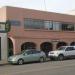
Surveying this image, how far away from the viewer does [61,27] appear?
46938mm

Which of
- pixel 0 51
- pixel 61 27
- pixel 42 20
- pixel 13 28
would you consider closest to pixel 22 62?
pixel 0 51

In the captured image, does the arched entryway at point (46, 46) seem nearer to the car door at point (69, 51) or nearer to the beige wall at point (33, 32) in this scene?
the beige wall at point (33, 32)

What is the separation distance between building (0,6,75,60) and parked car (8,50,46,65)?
502 centimetres

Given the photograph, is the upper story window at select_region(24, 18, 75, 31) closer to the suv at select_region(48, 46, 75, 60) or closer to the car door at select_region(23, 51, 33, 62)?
the suv at select_region(48, 46, 75, 60)

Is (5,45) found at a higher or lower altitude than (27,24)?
lower

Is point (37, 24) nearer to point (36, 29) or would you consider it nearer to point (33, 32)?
point (36, 29)

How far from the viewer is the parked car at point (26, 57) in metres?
33.1

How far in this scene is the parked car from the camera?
3312cm

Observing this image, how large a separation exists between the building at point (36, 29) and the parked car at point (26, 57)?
5.02 metres

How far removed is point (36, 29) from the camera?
141ft

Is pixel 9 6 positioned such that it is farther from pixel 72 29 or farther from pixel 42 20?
pixel 72 29

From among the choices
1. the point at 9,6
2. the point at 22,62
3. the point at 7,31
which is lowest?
the point at 22,62

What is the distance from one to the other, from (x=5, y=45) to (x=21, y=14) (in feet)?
17.8

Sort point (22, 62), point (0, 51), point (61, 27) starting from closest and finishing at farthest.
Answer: point (22, 62)
point (0, 51)
point (61, 27)
